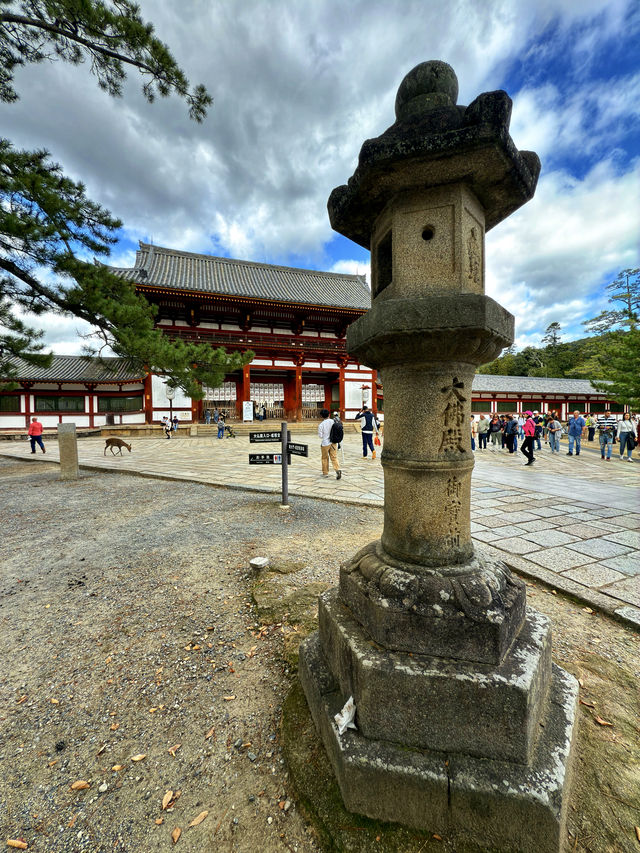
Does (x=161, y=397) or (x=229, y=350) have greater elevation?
(x=229, y=350)

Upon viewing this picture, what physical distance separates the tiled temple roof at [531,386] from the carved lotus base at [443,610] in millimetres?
25905

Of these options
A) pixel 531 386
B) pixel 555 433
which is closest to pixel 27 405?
pixel 555 433

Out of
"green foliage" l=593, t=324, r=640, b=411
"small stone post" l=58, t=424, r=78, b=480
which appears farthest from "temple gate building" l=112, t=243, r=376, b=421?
"green foliage" l=593, t=324, r=640, b=411

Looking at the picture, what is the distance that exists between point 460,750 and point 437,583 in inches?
22.9

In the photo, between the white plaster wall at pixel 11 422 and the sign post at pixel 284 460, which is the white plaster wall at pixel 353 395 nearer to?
the sign post at pixel 284 460

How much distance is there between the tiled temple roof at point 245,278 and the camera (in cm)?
1984

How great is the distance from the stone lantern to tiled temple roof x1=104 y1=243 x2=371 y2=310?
58.6 ft

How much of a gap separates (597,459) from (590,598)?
10.8 m

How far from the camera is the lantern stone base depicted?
3.78ft

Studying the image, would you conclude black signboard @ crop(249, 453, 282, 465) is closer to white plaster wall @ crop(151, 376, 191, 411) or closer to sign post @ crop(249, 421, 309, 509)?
sign post @ crop(249, 421, 309, 509)

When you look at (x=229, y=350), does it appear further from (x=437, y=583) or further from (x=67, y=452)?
(x=437, y=583)

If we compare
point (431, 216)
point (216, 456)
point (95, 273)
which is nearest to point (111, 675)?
point (431, 216)

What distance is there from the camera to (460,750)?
129 centimetres

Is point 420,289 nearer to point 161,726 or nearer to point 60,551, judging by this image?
point 161,726
